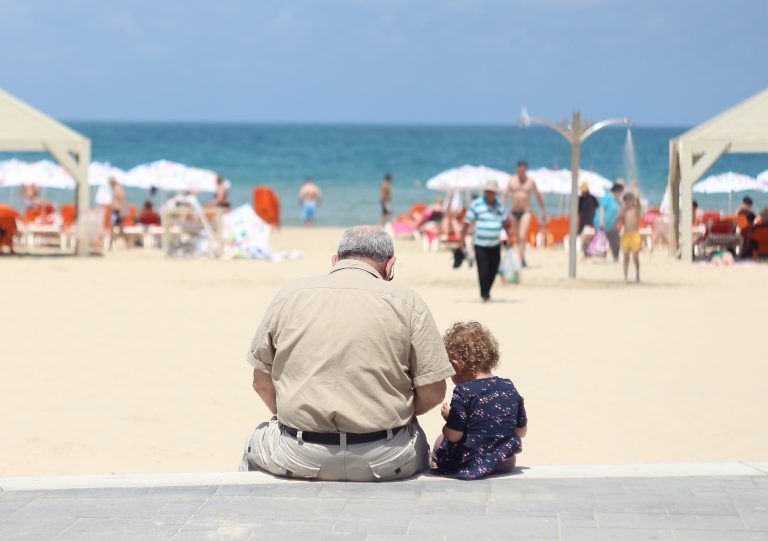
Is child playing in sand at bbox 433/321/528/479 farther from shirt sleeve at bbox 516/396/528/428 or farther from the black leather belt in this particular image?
the black leather belt

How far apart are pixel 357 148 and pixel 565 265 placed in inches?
2995

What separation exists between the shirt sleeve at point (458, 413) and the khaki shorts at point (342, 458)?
6.9 inches

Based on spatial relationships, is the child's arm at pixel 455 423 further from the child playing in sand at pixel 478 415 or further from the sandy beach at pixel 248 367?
the sandy beach at pixel 248 367

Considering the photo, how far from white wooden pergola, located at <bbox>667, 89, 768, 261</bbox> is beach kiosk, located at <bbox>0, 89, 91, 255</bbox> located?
8.85m

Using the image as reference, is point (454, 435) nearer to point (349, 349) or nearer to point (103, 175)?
point (349, 349)

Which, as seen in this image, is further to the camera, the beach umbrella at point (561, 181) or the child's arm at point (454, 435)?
the beach umbrella at point (561, 181)

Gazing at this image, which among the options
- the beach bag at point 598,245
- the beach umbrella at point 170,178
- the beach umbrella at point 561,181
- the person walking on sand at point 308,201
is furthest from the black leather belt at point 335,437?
the person walking on sand at point 308,201

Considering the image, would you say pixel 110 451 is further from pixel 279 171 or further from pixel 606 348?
pixel 279 171

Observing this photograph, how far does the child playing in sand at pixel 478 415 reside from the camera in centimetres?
471

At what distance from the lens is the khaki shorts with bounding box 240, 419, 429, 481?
4535 millimetres

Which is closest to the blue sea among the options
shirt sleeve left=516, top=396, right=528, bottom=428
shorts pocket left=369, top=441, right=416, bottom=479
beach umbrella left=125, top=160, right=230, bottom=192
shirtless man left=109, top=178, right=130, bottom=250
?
beach umbrella left=125, top=160, right=230, bottom=192

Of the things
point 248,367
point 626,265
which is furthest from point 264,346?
point 626,265

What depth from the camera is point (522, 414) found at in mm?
4828

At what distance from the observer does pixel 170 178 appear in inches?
985
